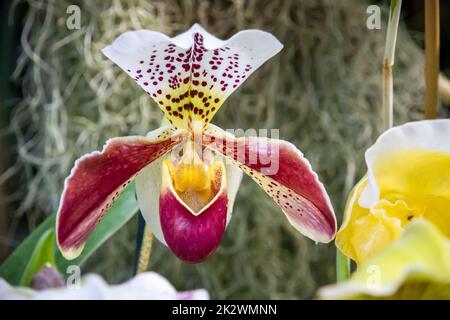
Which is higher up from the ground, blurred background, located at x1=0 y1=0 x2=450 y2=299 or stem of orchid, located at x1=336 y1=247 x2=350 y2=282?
stem of orchid, located at x1=336 y1=247 x2=350 y2=282

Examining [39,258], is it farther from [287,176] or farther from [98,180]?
[287,176]

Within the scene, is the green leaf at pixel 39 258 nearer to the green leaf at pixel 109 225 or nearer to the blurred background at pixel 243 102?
the green leaf at pixel 109 225

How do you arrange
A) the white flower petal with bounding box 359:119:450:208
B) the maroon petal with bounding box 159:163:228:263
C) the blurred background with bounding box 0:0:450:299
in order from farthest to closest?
the blurred background with bounding box 0:0:450:299, the maroon petal with bounding box 159:163:228:263, the white flower petal with bounding box 359:119:450:208

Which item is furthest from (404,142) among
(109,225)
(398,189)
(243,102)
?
(243,102)

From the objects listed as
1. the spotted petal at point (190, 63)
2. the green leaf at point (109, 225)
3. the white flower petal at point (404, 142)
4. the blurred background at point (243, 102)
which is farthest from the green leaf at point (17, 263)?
the blurred background at point (243, 102)

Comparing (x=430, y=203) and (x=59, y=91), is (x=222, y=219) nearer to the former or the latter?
(x=430, y=203)

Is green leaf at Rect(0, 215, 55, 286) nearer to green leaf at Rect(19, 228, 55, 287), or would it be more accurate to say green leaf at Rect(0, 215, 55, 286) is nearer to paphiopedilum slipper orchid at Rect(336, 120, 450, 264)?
green leaf at Rect(19, 228, 55, 287)

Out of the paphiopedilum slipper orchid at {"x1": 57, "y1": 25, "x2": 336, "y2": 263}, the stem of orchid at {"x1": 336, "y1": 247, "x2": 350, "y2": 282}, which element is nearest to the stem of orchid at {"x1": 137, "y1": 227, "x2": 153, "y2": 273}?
the paphiopedilum slipper orchid at {"x1": 57, "y1": 25, "x2": 336, "y2": 263}
